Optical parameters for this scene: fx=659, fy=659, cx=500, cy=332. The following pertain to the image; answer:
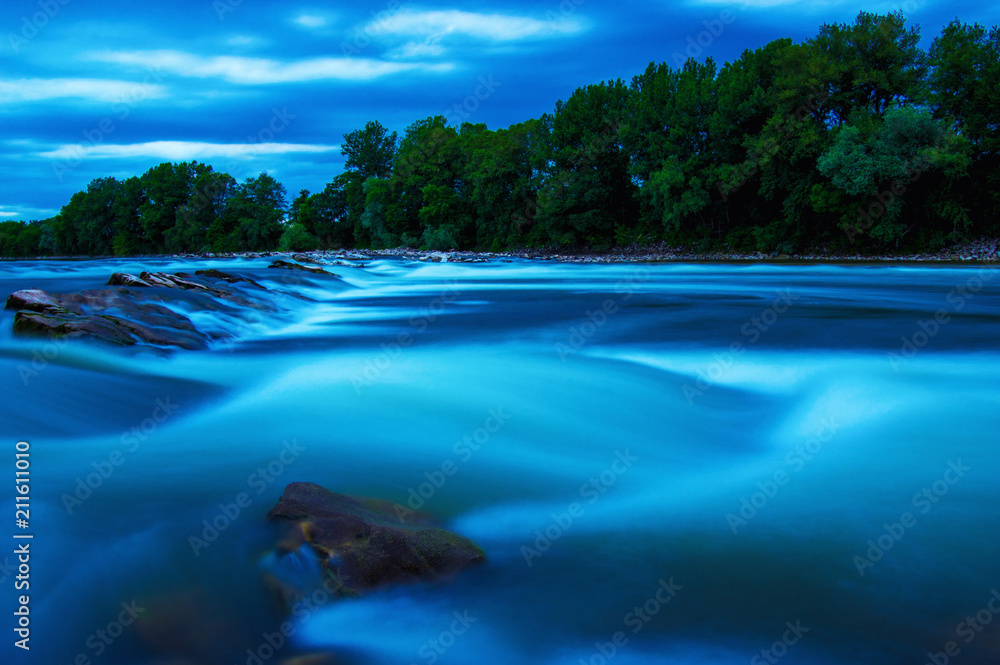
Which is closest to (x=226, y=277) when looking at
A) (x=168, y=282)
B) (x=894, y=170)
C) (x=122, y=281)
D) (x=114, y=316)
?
(x=168, y=282)

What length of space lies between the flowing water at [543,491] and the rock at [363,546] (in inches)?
4.3

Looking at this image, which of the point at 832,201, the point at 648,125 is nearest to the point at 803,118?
the point at 832,201

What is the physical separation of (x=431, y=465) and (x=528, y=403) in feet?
5.50

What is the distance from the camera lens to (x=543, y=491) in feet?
13.4

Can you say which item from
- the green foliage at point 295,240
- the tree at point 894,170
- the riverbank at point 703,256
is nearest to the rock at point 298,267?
the riverbank at point 703,256

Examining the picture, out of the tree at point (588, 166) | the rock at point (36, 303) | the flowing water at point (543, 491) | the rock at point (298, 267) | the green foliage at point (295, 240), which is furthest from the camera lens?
the green foliage at point (295, 240)

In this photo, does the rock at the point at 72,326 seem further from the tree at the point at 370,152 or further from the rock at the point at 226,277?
the tree at the point at 370,152

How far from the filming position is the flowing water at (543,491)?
8.64ft

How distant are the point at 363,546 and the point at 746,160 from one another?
45545 mm

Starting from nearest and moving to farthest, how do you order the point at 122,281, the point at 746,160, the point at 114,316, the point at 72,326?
the point at 72,326 → the point at 114,316 → the point at 122,281 → the point at 746,160

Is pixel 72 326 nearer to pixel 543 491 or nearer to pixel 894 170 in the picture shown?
pixel 543 491

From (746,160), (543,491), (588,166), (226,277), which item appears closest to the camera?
(543,491)

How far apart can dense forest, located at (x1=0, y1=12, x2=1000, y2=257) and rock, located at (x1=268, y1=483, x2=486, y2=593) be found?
3672 centimetres

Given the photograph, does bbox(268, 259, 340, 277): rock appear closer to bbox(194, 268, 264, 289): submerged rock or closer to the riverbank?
the riverbank
